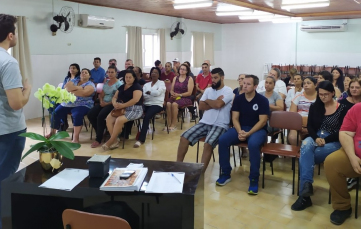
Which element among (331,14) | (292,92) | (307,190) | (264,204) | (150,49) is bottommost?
(264,204)

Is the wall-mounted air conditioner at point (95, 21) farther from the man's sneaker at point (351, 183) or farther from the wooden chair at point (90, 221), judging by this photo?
the wooden chair at point (90, 221)

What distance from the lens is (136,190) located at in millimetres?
1773

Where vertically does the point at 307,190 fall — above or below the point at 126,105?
below

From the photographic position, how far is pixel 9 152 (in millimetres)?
2170

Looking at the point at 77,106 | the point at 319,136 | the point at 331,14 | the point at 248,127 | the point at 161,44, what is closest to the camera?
the point at 319,136

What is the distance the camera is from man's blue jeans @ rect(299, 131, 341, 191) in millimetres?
3076

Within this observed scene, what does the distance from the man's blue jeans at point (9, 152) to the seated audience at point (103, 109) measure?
2762mm

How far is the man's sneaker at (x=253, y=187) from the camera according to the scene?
3.33 m

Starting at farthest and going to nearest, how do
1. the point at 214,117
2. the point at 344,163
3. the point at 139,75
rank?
the point at 139,75 → the point at 214,117 → the point at 344,163

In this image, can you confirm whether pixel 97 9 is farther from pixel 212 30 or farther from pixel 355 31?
pixel 355 31

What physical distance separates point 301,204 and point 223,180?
32.3 inches

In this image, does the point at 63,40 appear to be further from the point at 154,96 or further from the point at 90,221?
the point at 90,221

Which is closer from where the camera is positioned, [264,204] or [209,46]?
[264,204]

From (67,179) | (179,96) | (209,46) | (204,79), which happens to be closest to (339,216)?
(67,179)
